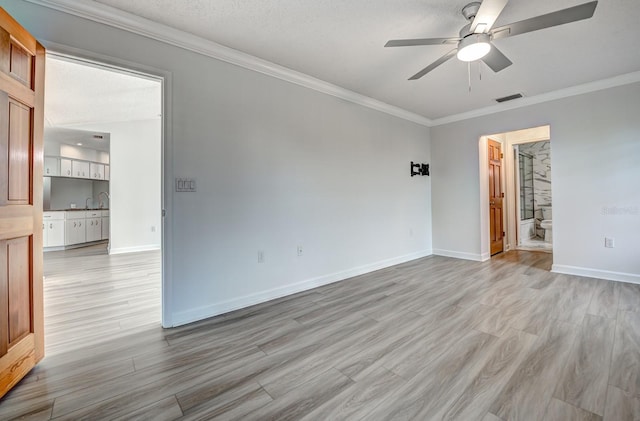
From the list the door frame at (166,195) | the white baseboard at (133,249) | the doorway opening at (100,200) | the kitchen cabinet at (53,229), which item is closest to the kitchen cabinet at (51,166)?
the doorway opening at (100,200)

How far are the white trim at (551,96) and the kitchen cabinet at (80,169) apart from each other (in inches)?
355

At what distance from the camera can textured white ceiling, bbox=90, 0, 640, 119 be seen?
6.72ft

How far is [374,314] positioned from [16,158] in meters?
2.82

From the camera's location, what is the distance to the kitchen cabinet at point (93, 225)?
6816 millimetres

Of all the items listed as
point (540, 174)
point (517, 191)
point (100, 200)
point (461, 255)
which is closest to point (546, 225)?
point (517, 191)

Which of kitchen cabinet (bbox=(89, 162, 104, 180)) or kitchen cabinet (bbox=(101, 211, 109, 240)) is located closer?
kitchen cabinet (bbox=(101, 211, 109, 240))

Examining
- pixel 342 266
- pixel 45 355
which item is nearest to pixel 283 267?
pixel 342 266

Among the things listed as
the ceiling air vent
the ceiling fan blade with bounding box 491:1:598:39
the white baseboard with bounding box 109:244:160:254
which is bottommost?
the white baseboard with bounding box 109:244:160:254

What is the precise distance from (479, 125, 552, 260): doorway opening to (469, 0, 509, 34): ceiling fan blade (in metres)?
3.09

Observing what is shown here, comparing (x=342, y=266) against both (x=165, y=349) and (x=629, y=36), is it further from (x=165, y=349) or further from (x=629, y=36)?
(x=629, y=36)

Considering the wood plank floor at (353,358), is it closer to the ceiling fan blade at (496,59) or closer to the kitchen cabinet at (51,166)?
the ceiling fan blade at (496,59)

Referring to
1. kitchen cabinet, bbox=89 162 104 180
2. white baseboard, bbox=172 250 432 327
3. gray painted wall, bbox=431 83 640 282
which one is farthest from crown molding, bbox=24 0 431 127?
kitchen cabinet, bbox=89 162 104 180

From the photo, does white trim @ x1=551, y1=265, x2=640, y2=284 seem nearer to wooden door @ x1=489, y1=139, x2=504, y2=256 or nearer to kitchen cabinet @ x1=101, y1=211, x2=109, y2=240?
wooden door @ x1=489, y1=139, x2=504, y2=256

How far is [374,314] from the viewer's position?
2.54 metres
